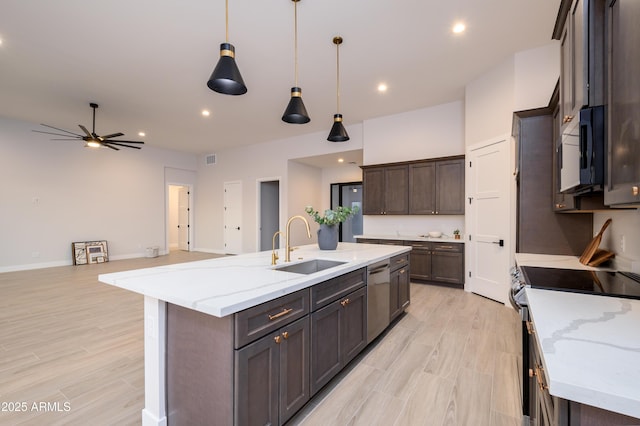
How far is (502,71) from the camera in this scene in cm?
381

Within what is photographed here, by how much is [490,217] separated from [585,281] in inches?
104

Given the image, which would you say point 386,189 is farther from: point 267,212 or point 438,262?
point 267,212

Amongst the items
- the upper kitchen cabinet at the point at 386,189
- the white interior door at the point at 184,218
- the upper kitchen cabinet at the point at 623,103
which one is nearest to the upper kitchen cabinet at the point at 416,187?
the upper kitchen cabinet at the point at 386,189

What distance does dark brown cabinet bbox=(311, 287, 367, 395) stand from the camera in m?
1.82

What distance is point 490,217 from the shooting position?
404 cm

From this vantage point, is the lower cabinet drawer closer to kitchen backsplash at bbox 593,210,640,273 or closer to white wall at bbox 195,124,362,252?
kitchen backsplash at bbox 593,210,640,273

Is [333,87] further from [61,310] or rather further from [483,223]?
[61,310]

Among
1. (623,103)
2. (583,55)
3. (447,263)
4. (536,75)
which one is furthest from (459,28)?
(447,263)

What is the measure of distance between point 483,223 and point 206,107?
5204mm

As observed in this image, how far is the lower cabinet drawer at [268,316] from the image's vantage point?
4.28 feet

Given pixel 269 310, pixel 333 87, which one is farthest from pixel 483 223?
pixel 269 310

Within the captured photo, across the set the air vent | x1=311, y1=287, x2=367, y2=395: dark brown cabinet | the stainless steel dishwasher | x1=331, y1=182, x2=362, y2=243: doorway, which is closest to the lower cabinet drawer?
x1=311, y1=287, x2=367, y2=395: dark brown cabinet

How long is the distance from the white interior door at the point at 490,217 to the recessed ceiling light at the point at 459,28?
152 cm

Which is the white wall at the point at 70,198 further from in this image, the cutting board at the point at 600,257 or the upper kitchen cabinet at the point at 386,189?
the cutting board at the point at 600,257
